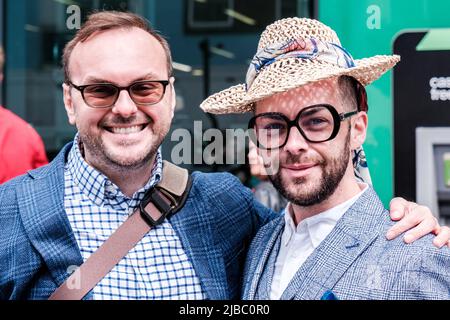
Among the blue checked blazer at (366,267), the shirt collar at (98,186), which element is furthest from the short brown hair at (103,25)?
the blue checked blazer at (366,267)

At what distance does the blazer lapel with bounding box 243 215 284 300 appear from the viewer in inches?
75.1

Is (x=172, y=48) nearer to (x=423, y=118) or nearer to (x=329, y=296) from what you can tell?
(x=423, y=118)

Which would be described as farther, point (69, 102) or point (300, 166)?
point (69, 102)

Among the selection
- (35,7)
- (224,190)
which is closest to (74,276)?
(224,190)

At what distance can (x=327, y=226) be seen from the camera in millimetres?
1897

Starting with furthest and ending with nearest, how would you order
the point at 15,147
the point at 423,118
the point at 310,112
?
1. the point at 15,147
2. the point at 423,118
3. the point at 310,112

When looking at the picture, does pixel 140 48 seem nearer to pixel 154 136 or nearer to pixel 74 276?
pixel 154 136

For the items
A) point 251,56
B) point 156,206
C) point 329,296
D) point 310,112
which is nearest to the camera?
point 329,296

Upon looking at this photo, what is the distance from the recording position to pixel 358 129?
77.8 inches

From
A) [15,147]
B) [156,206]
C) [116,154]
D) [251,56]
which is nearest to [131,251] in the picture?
[156,206]

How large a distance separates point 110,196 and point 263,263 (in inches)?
17.9

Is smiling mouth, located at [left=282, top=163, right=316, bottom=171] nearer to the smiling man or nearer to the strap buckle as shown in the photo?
the smiling man

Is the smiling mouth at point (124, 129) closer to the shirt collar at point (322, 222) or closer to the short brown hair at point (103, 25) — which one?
the short brown hair at point (103, 25)

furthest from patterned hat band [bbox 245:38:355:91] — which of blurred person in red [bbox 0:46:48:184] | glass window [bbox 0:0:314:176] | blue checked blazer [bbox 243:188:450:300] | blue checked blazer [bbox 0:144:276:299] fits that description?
glass window [bbox 0:0:314:176]
